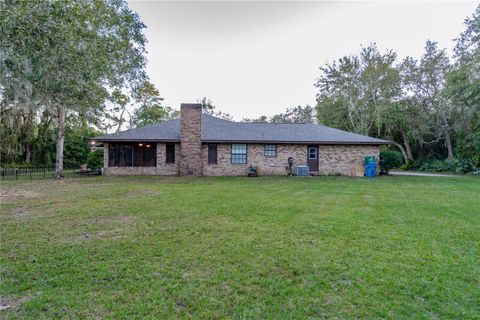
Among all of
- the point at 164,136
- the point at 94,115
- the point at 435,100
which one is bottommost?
the point at 164,136

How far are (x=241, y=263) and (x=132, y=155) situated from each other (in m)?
13.9

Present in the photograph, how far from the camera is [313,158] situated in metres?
15.6

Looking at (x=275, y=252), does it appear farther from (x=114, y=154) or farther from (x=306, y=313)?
(x=114, y=154)

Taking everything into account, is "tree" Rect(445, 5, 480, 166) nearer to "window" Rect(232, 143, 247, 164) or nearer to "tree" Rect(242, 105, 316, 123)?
"window" Rect(232, 143, 247, 164)

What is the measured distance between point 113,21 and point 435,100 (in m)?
25.4

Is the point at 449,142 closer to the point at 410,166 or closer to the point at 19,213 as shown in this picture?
the point at 410,166

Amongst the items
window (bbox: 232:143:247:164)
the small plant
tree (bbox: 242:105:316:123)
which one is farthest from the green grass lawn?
tree (bbox: 242:105:316:123)

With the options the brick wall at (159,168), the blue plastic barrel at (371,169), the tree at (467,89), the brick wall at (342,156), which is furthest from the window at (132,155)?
the tree at (467,89)

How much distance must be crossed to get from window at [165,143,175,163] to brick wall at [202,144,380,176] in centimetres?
197

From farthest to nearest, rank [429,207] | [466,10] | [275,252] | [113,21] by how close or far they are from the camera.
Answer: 1. [466,10]
2. [113,21]
3. [429,207]
4. [275,252]

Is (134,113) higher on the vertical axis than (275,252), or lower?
higher

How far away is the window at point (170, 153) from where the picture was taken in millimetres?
15380

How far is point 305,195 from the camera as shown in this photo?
26.7ft

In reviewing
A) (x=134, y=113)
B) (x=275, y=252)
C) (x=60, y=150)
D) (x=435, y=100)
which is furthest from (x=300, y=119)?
(x=275, y=252)
